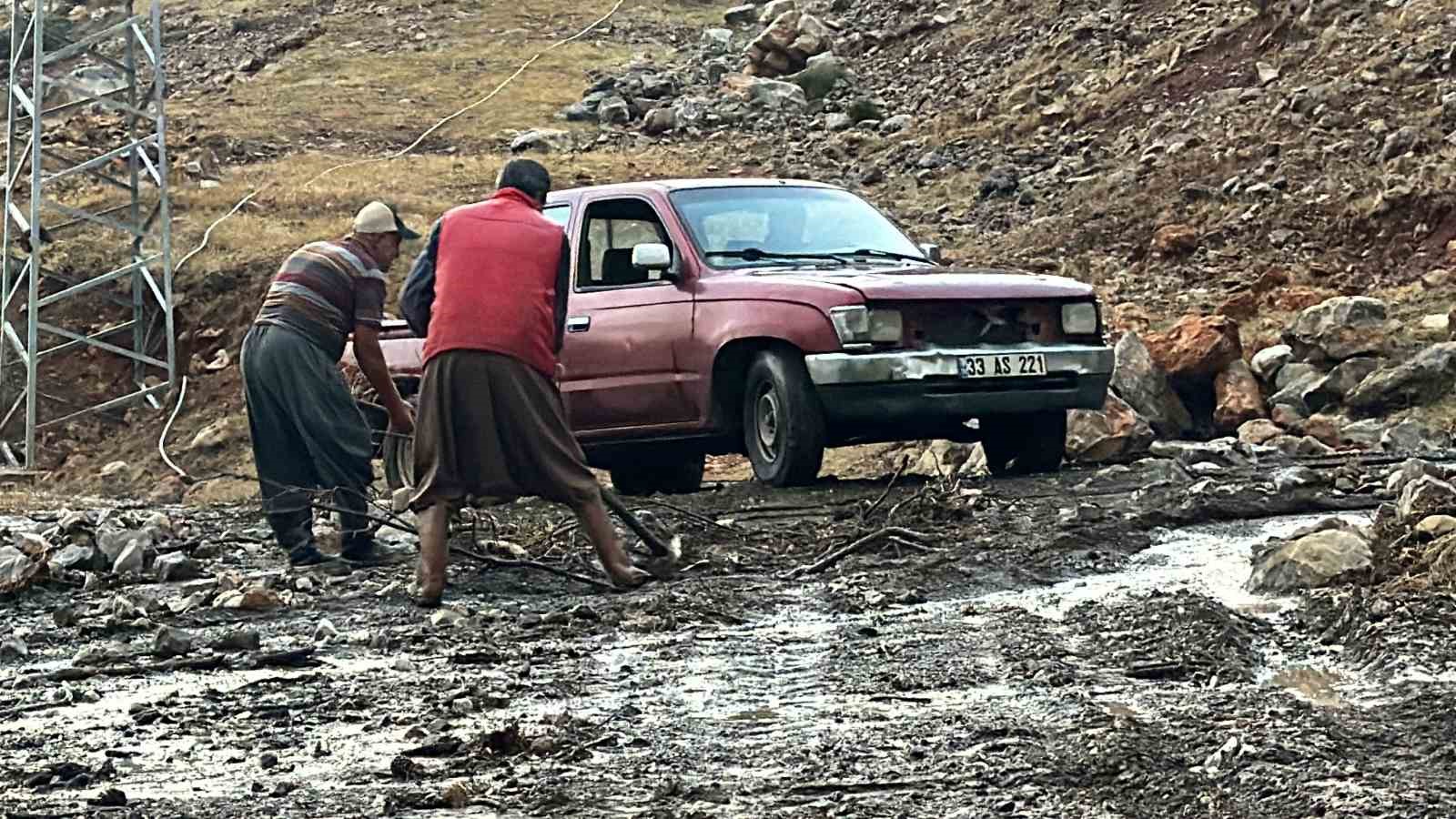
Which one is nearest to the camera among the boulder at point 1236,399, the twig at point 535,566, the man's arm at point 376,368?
the twig at point 535,566

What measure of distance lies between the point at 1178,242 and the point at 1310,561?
13.4m

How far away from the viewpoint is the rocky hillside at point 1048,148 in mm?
15383

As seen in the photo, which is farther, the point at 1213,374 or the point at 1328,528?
the point at 1213,374

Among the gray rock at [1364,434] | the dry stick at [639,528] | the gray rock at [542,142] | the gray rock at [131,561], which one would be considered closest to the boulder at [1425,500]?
the dry stick at [639,528]

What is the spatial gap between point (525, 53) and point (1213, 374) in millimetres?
28624

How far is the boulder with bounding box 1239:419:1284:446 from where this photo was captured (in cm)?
1388

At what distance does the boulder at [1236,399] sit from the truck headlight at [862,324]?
4.16 m

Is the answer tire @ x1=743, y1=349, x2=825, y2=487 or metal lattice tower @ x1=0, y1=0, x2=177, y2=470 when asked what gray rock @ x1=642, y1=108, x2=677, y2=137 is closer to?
metal lattice tower @ x1=0, y1=0, x2=177, y2=470

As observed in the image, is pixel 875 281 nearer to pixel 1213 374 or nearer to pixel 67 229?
pixel 1213 374

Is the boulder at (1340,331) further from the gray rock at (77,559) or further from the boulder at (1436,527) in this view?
the gray rock at (77,559)

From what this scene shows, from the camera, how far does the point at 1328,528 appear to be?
8219mm

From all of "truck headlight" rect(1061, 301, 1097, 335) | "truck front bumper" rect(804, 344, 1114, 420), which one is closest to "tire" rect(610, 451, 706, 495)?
"truck front bumper" rect(804, 344, 1114, 420)

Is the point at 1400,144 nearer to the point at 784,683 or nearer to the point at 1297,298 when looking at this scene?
the point at 1297,298

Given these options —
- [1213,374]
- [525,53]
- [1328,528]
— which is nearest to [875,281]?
[1328,528]
